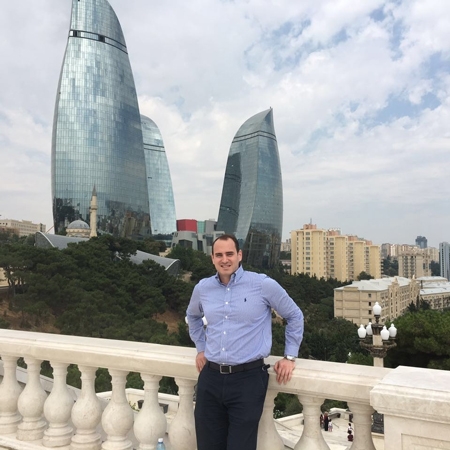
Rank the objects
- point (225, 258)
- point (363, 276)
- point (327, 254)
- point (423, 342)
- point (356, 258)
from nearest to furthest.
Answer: point (225, 258), point (423, 342), point (327, 254), point (363, 276), point (356, 258)

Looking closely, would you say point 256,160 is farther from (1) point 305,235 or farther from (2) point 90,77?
(2) point 90,77

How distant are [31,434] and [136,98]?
67.6 m

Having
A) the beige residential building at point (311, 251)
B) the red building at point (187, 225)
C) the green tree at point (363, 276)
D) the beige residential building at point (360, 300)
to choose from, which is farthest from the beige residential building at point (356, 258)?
the red building at point (187, 225)

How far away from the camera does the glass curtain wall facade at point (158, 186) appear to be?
8569cm

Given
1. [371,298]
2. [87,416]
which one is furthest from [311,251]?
[87,416]

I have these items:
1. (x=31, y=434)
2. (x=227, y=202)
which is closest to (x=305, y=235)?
(x=227, y=202)

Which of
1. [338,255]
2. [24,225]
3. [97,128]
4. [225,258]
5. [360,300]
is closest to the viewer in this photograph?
[225,258]

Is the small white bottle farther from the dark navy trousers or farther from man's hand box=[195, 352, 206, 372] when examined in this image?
man's hand box=[195, 352, 206, 372]

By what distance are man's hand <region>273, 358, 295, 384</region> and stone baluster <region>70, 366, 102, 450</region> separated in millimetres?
1271

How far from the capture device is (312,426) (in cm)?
234

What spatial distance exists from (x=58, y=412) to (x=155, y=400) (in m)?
0.70

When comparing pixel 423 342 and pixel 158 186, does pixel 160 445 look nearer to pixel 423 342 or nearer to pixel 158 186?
pixel 423 342

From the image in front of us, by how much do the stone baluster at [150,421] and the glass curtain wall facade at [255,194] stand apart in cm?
7725

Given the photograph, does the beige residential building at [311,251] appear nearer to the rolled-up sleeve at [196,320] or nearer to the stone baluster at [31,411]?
the stone baluster at [31,411]
